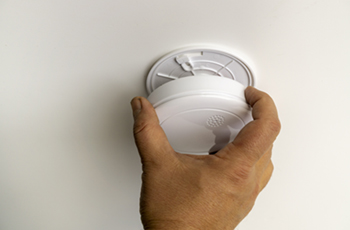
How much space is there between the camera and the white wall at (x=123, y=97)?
0.33 meters

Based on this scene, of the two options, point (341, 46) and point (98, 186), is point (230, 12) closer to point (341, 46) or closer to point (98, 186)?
point (341, 46)

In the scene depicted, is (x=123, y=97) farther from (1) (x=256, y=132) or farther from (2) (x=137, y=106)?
(1) (x=256, y=132)

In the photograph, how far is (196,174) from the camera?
0.37m

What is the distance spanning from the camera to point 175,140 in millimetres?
446

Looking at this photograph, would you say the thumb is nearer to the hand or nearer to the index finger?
the hand

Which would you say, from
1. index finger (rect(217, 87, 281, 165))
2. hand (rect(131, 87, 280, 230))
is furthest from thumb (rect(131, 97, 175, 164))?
index finger (rect(217, 87, 281, 165))

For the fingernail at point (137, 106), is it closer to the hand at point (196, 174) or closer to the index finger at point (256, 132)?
the hand at point (196, 174)

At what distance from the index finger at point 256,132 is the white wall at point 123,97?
65 mm

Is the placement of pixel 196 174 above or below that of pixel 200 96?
below

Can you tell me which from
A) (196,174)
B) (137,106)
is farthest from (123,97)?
(196,174)

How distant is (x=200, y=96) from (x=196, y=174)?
13 cm

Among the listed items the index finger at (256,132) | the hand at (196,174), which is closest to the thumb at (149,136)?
the hand at (196,174)

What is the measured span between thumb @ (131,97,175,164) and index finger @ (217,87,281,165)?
0.33ft

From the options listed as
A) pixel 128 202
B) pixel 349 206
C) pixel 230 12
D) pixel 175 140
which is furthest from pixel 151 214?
pixel 349 206
